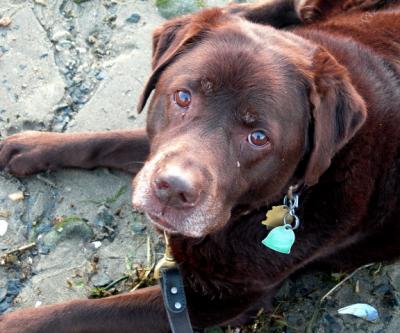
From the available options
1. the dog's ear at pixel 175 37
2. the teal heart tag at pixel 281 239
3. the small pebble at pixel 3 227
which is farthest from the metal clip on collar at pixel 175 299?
the small pebble at pixel 3 227

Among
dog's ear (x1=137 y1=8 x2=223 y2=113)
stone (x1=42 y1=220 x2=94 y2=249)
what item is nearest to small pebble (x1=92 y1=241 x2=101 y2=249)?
stone (x1=42 y1=220 x2=94 y2=249)

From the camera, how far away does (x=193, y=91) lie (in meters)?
2.46

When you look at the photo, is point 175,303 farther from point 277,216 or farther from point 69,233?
point 69,233

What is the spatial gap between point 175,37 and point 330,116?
2.22 ft

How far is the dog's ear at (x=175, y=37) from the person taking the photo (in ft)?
8.57

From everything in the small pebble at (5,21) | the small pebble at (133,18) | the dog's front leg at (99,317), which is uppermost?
the small pebble at (5,21)

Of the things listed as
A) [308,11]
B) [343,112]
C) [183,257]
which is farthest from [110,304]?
[308,11]

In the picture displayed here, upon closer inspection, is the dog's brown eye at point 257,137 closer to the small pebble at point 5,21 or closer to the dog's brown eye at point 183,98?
the dog's brown eye at point 183,98

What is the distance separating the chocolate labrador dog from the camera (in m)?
2.40

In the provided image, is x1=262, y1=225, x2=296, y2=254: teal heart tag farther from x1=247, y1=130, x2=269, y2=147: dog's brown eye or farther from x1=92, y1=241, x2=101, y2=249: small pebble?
x1=92, y1=241, x2=101, y2=249: small pebble

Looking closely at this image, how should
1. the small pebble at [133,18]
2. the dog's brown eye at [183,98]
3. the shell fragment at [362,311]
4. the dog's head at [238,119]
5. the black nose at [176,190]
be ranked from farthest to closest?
the small pebble at [133,18] → the shell fragment at [362,311] → the dog's brown eye at [183,98] → the dog's head at [238,119] → the black nose at [176,190]

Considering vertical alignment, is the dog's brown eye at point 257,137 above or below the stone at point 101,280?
above

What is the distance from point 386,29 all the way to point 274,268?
1157 mm

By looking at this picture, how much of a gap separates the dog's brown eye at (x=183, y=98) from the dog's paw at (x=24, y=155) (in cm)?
112
